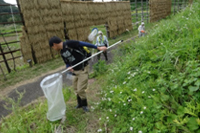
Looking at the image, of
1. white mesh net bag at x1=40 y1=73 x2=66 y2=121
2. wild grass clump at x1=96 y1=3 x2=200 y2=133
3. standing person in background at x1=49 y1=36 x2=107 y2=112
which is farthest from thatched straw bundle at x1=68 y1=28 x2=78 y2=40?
white mesh net bag at x1=40 y1=73 x2=66 y2=121

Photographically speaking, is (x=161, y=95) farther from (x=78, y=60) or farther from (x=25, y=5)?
(x=25, y=5)

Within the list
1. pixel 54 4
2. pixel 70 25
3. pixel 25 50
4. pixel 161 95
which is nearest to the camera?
pixel 161 95

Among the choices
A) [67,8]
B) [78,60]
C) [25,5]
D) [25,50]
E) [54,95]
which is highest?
[25,5]

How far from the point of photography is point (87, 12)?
32.3 ft

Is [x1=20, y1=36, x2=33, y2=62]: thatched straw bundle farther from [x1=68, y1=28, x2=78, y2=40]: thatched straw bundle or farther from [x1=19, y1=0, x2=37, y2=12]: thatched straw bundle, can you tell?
[x1=68, y1=28, x2=78, y2=40]: thatched straw bundle

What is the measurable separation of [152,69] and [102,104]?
4.03ft

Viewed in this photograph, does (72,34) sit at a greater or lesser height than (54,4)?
lesser

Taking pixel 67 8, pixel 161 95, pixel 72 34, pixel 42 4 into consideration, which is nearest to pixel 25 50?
pixel 42 4

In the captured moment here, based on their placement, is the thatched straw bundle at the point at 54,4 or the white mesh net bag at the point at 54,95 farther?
the thatched straw bundle at the point at 54,4

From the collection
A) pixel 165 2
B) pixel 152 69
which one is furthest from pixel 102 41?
pixel 165 2

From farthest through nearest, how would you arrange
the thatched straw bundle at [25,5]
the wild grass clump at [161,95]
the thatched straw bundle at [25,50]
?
the thatched straw bundle at [25,50], the thatched straw bundle at [25,5], the wild grass clump at [161,95]

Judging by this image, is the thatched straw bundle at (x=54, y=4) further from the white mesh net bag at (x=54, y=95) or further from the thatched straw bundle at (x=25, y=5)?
the white mesh net bag at (x=54, y=95)

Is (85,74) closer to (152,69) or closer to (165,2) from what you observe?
(152,69)

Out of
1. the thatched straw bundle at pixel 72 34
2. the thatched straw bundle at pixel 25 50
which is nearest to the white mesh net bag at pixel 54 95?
the thatched straw bundle at pixel 25 50
